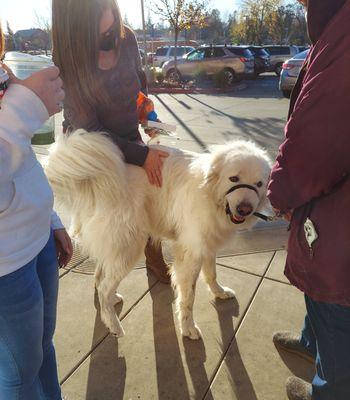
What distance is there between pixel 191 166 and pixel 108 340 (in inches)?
58.2

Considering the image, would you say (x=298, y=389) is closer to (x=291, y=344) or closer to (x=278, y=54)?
(x=291, y=344)

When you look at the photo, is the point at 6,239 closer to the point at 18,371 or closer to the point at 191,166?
the point at 18,371

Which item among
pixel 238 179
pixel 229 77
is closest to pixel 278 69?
pixel 229 77

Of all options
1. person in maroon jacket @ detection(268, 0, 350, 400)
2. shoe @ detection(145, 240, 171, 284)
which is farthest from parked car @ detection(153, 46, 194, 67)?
person in maroon jacket @ detection(268, 0, 350, 400)

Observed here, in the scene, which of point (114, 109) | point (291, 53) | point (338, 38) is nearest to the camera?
point (338, 38)

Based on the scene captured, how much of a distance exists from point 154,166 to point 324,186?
1.56m

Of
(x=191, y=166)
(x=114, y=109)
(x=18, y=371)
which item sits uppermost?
(x=114, y=109)

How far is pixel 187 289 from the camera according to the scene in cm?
278

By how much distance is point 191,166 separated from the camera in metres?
2.78

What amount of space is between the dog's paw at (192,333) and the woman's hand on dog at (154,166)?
114 cm

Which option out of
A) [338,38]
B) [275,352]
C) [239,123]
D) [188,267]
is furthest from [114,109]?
[239,123]

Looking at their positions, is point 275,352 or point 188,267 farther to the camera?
point 188,267

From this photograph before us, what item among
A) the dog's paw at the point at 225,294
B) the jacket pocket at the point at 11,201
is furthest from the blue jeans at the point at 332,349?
the jacket pocket at the point at 11,201

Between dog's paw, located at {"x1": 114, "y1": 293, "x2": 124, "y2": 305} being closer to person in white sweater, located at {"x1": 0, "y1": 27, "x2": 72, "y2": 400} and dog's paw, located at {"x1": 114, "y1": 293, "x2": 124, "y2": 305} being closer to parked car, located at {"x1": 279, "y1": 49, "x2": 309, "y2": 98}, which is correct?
person in white sweater, located at {"x1": 0, "y1": 27, "x2": 72, "y2": 400}
